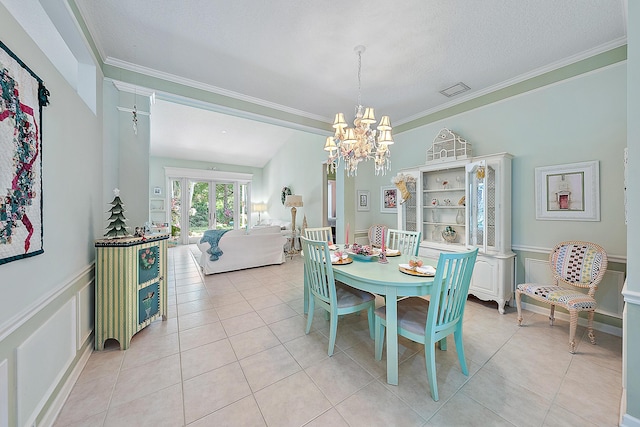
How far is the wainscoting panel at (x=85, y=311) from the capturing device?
5.97 ft

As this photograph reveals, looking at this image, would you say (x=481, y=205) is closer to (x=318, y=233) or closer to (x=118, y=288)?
(x=318, y=233)

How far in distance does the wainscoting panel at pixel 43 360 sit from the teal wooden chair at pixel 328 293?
5.59 ft

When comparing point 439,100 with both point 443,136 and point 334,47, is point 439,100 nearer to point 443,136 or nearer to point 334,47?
point 443,136

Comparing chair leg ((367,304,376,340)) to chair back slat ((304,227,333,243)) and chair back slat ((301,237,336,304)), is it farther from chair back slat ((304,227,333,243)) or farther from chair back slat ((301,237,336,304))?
chair back slat ((304,227,333,243))

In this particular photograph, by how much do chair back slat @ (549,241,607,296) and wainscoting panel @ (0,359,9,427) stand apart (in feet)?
13.4

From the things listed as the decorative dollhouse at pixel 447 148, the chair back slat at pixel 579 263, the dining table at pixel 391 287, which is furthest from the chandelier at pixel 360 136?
the chair back slat at pixel 579 263

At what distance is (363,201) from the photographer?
4852mm

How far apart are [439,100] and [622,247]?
2656 mm

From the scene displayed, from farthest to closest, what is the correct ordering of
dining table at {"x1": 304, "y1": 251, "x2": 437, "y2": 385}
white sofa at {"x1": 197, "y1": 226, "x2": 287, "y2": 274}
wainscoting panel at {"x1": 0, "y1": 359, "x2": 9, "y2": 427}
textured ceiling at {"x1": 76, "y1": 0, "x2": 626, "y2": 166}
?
white sofa at {"x1": 197, "y1": 226, "x2": 287, "y2": 274} < textured ceiling at {"x1": 76, "y1": 0, "x2": 626, "y2": 166} < dining table at {"x1": 304, "y1": 251, "x2": 437, "y2": 385} < wainscoting panel at {"x1": 0, "y1": 359, "x2": 9, "y2": 427}

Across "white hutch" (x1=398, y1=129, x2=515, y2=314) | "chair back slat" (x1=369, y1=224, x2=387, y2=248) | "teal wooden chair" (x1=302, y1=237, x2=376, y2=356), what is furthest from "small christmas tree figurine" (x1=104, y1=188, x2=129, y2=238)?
"chair back slat" (x1=369, y1=224, x2=387, y2=248)

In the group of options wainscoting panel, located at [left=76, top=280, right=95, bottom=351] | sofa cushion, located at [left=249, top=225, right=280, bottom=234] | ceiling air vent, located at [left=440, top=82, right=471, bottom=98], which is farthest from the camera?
sofa cushion, located at [left=249, top=225, right=280, bottom=234]

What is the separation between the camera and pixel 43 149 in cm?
137

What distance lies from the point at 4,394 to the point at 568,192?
14.9 ft

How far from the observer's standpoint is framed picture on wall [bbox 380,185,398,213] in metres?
4.48
